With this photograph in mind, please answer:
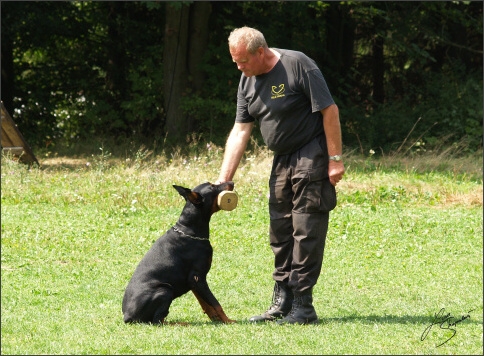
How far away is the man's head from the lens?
5820 mm

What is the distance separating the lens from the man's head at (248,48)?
5.82 m

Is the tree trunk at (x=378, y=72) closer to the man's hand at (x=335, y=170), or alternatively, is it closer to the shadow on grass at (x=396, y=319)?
the shadow on grass at (x=396, y=319)

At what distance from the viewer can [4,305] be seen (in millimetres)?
6852

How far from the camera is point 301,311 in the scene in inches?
242

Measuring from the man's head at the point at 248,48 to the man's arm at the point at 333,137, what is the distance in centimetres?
62

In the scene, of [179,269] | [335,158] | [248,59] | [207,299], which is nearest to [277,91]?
[248,59]

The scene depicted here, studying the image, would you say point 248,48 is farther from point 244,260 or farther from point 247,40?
point 244,260

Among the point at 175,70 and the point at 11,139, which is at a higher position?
the point at 175,70

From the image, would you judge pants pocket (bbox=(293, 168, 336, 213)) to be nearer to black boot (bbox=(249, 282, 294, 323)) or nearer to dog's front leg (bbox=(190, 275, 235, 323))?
black boot (bbox=(249, 282, 294, 323))

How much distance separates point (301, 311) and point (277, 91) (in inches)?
66.6

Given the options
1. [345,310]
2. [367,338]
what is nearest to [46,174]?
[345,310]

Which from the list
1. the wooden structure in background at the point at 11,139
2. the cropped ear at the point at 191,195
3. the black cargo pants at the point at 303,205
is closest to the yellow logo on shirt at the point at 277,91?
the black cargo pants at the point at 303,205

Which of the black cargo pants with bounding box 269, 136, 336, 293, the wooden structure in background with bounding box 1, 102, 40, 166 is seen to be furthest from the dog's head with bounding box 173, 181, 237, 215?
the wooden structure in background with bounding box 1, 102, 40, 166

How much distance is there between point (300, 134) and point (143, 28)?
16254mm
